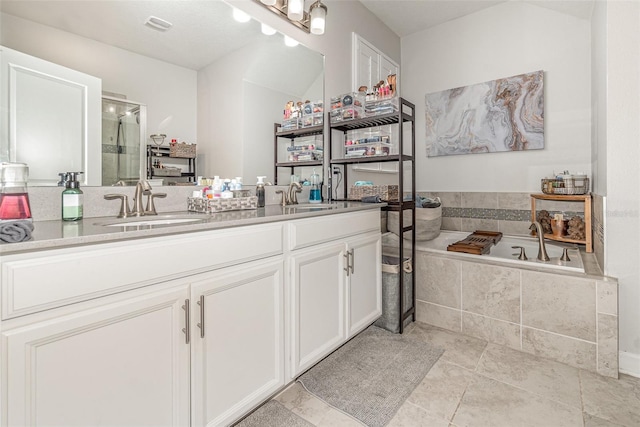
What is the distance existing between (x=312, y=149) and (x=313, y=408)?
166 centimetres

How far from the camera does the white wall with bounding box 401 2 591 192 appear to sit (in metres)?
2.76

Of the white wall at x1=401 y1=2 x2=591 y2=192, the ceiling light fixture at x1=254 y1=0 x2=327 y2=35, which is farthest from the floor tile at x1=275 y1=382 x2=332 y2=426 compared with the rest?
the white wall at x1=401 y1=2 x2=591 y2=192

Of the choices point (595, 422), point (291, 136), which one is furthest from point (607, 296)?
point (291, 136)

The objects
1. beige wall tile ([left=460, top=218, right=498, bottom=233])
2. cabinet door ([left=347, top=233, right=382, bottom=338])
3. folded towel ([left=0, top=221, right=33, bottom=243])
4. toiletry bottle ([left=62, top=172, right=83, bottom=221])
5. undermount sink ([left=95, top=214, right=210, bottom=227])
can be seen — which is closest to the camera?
folded towel ([left=0, top=221, right=33, bottom=243])

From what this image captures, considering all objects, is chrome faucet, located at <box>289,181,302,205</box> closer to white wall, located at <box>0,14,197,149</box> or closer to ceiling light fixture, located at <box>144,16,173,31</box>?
white wall, located at <box>0,14,197,149</box>

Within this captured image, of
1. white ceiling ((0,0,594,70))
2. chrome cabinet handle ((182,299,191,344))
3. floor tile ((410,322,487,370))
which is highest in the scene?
white ceiling ((0,0,594,70))

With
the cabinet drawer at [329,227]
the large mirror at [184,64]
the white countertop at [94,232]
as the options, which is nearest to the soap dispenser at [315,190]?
the large mirror at [184,64]

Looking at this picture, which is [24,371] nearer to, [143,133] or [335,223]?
[143,133]

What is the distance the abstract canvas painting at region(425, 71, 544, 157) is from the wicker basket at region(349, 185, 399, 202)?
1.42 metres

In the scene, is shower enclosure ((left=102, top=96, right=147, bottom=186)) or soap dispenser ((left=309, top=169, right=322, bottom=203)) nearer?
shower enclosure ((left=102, top=96, right=147, bottom=186))

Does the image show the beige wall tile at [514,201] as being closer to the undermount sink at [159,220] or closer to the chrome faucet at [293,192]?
the chrome faucet at [293,192]

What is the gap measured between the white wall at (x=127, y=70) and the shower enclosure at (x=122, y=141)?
1.7 inches

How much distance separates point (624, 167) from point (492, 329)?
4.04 ft

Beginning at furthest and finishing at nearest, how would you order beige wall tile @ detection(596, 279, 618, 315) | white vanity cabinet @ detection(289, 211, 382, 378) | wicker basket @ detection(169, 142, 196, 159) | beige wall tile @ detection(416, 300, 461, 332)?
beige wall tile @ detection(416, 300, 461, 332) → beige wall tile @ detection(596, 279, 618, 315) → wicker basket @ detection(169, 142, 196, 159) → white vanity cabinet @ detection(289, 211, 382, 378)
